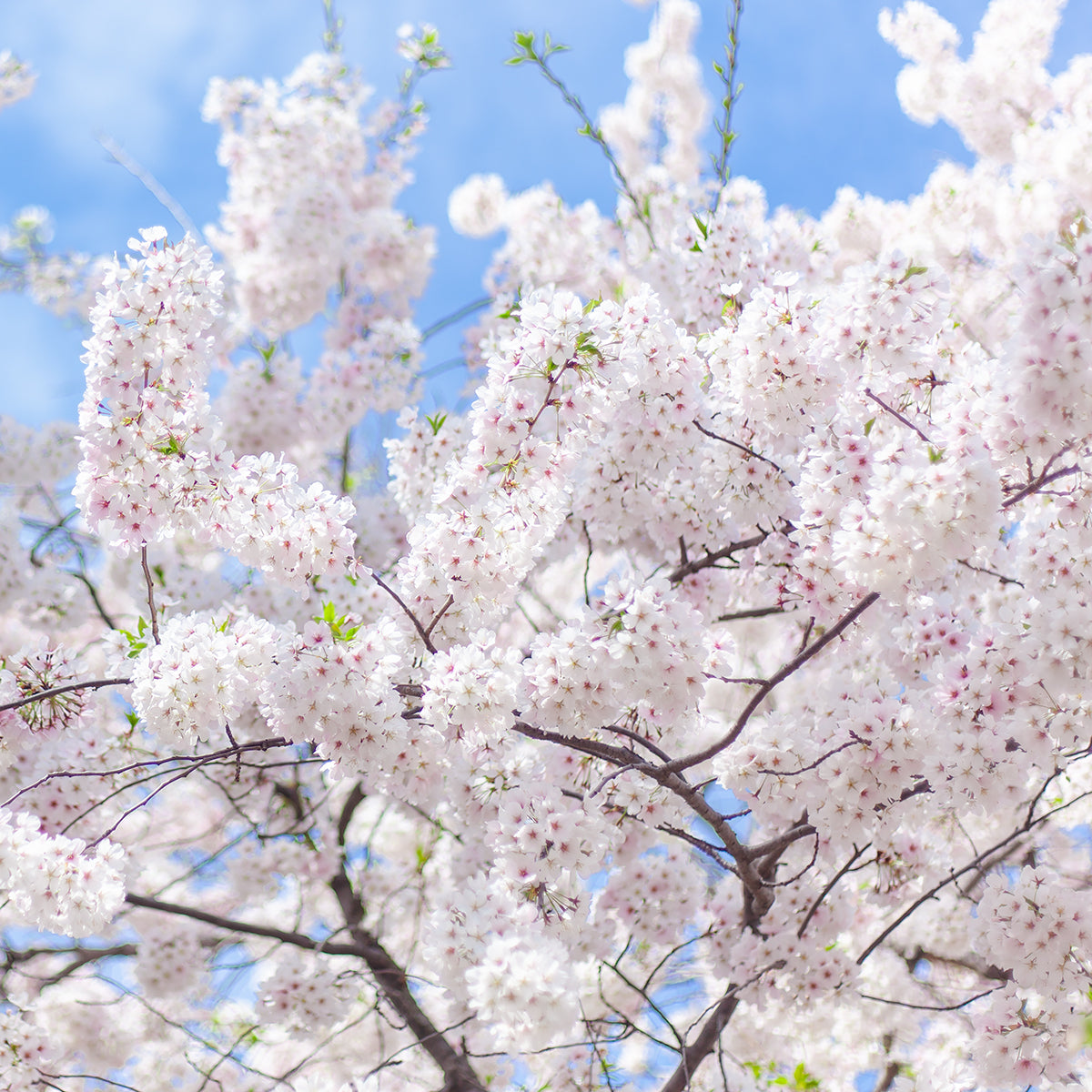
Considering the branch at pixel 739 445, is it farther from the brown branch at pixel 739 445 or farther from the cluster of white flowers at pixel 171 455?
the cluster of white flowers at pixel 171 455

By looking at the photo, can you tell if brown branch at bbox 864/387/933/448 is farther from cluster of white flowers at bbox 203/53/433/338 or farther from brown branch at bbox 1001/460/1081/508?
cluster of white flowers at bbox 203/53/433/338

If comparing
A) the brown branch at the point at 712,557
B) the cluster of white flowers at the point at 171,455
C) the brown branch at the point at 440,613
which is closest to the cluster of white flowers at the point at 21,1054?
the cluster of white flowers at the point at 171,455

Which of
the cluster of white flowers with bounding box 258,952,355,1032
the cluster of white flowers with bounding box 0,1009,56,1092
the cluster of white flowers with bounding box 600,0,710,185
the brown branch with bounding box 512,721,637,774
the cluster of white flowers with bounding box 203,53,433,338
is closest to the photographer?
the brown branch with bounding box 512,721,637,774

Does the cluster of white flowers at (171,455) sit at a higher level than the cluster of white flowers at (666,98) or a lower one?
lower

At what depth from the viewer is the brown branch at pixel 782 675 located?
2.66m

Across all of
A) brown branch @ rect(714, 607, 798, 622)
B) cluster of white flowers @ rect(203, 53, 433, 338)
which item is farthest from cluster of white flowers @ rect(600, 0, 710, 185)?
brown branch @ rect(714, 607, 798, 622)

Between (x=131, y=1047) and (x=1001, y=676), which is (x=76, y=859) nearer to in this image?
(x=1001, y=676)

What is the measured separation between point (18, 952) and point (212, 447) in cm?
352

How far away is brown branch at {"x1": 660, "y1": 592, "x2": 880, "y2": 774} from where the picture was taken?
266 centimetres

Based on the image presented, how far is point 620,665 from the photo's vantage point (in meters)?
2.67

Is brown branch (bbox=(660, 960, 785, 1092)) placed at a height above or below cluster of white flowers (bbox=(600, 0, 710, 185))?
below

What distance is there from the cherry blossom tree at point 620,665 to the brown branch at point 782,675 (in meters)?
0.02

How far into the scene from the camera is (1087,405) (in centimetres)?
224

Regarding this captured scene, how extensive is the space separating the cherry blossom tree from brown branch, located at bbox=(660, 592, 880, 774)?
2 centimetres
